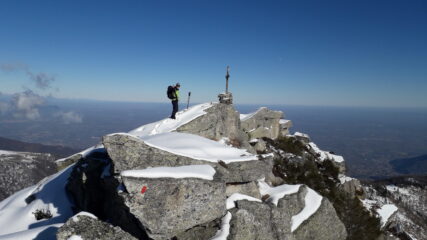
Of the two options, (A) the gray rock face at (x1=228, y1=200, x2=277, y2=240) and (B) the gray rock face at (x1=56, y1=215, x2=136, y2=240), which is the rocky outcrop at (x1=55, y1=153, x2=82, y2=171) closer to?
(B) the gray rock face at (x1=56, y1=215, x2=136, y2=240)

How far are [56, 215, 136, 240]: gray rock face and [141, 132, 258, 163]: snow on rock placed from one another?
4414mm

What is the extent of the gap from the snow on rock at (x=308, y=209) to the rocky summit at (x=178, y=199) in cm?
6

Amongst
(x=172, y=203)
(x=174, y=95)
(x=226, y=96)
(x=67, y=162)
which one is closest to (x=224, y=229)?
(x=172, y=203)

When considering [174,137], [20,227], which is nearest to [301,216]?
[174,137]

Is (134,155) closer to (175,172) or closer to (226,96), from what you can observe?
(175,172)

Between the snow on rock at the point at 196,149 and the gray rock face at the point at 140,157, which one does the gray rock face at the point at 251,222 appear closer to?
the gray rock face at the point at 140,157

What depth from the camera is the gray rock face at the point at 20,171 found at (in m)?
91.8

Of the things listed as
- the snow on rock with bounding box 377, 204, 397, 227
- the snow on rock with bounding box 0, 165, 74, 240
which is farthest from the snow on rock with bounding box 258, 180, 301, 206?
the snow on rock with bounding box 377, 204, 397, 227

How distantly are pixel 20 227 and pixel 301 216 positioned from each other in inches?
606

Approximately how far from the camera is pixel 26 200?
18.2 metres

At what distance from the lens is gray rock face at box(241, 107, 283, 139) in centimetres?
3375

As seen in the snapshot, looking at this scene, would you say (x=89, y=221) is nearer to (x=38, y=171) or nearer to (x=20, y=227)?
(x=20, y=227)

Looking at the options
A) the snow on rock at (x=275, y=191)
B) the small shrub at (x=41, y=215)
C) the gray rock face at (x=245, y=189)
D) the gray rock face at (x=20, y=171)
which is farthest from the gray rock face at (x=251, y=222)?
the gray rock face at (x=20, y=171)

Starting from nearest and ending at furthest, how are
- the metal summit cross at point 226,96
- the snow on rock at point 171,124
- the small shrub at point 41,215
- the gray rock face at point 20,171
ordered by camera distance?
the small shrub at point 41,215
the snow on rock at point 171,124
the metal summit cross at point 226,96
the gray rock face at point 20,171
